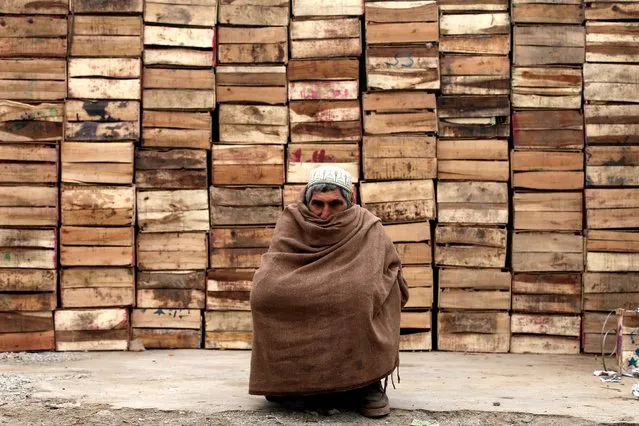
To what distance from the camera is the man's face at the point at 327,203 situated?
4.96m

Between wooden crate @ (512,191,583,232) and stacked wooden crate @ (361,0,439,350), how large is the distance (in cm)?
70

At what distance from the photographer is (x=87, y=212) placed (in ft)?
23.8

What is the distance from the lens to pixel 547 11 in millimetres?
7324

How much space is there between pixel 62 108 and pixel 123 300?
157 centimetres

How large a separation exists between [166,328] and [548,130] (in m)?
3.37

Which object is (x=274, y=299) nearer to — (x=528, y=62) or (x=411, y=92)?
(x=411, y=92)

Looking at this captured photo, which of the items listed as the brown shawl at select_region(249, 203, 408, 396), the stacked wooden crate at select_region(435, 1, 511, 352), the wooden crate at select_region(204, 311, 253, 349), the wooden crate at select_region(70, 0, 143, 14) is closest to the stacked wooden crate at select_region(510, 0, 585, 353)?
the stacked wooden crate at select_region(435, 1, 511, 352)

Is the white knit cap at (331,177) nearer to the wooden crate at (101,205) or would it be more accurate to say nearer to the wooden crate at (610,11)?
the wooden crate at (101,205)

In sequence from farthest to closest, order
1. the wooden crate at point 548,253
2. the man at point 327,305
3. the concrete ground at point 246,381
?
the wooden crate at point 548,253
the concrete ground at point 246,381
the man at point 327,305

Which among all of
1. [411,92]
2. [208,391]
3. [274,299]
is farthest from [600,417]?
[411,92]

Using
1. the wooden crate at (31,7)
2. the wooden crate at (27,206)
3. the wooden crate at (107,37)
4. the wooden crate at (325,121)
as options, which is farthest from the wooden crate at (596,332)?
the wooden crate at (31,7)

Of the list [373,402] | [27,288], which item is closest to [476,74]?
[373,402]

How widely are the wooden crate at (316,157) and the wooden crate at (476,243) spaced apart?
853 millimetres

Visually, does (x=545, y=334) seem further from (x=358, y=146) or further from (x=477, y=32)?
(x=477, y=32)
